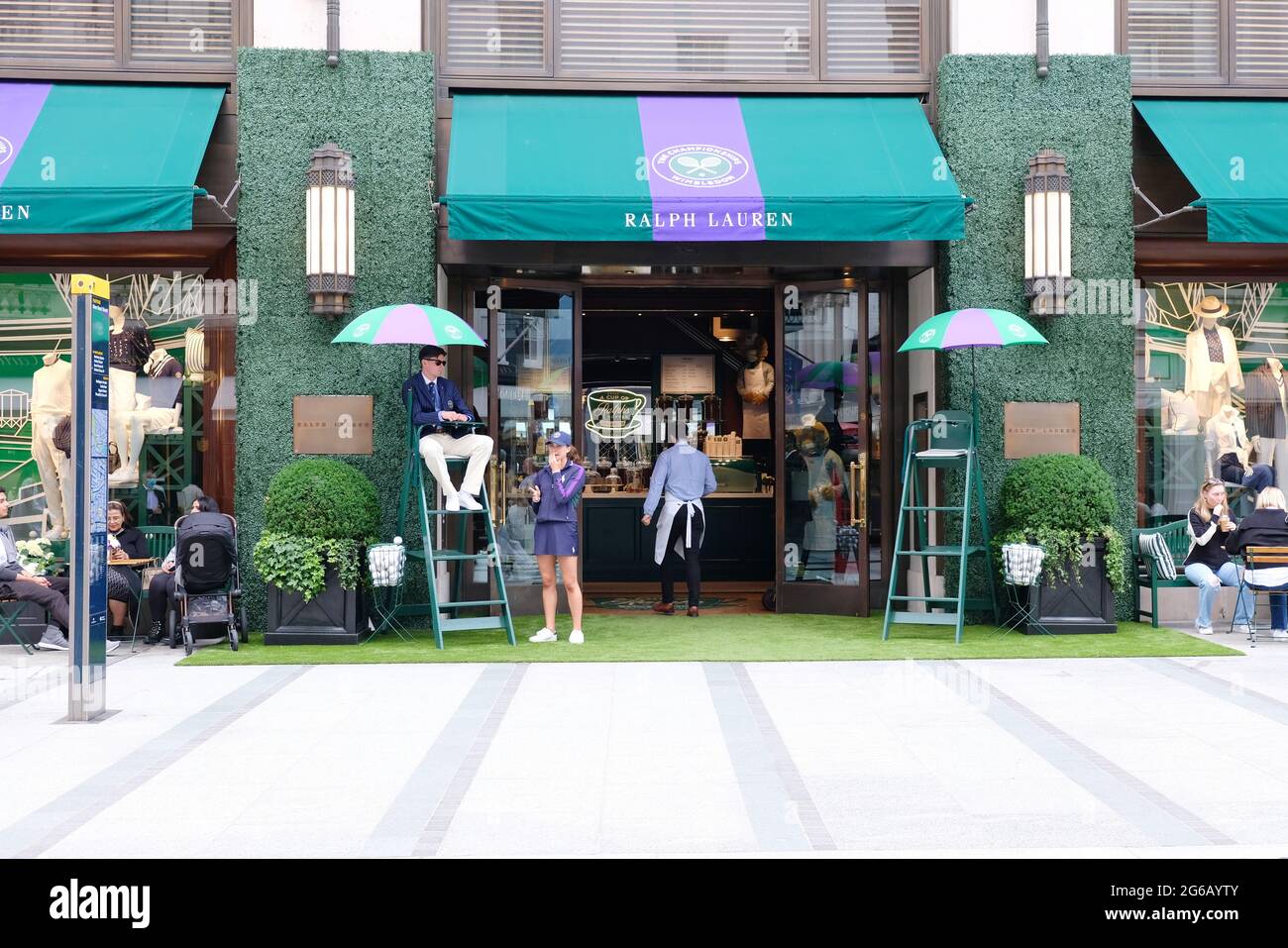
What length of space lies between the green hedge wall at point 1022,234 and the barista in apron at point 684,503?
97.4 inches

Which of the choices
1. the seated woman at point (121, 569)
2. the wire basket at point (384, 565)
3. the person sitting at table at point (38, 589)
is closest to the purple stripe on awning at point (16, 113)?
the person sitting at table at point (38, 589)

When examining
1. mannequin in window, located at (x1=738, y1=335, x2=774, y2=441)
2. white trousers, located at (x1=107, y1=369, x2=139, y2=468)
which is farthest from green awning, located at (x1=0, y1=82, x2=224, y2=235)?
mannequin in window, located at (x1=738, y1=335, x2=774, y2=441)

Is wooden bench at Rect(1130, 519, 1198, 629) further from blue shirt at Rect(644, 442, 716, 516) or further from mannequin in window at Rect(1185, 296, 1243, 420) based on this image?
blue shirt at Rect(644, 442, 716, 516)

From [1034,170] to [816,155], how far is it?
1900mm

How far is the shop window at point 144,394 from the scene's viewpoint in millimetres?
11117

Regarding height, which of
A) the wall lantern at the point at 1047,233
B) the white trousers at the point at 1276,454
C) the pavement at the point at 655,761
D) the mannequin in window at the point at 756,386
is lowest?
the pavement at the point at 655,761

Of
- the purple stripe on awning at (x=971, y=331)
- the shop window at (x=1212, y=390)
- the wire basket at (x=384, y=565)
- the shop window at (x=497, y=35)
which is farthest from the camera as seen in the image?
the shop window at (x=1212, y=390)

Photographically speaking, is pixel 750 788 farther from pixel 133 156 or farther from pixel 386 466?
pixel 133 156

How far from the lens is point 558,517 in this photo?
10133 millimetres

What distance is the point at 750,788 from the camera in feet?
18.8

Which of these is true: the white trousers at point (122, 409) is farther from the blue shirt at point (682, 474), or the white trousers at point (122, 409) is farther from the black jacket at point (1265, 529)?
the black jacket at point (1265, 529)

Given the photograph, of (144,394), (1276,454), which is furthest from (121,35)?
(1276,454)
